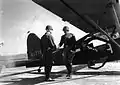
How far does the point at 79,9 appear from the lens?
7059 millimetres

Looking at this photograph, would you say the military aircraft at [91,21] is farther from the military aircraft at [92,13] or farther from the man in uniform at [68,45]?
the man in uniform at [68,45]

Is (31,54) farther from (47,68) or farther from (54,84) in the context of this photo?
(54,84)

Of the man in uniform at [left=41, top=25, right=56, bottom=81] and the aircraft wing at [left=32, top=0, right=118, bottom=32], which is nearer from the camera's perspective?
the man in uniform at [left=41, top=25, right=56, bottom=81]

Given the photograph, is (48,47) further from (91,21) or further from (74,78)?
(91,21)

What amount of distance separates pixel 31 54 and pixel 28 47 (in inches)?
16.1

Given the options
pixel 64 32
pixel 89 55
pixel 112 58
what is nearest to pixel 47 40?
pixel 64 32

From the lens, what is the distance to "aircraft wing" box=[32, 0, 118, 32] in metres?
6.50

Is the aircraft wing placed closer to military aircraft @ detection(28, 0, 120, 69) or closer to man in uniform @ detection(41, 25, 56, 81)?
military aircraft @ detection(28, 0, 120, 69)

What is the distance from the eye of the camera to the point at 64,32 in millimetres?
6754

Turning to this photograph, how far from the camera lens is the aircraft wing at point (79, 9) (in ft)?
21.3

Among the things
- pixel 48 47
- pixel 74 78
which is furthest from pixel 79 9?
pixel 74 78

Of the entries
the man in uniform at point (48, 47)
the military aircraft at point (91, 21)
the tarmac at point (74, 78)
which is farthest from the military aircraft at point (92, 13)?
the man in uniform at point (48, 47)

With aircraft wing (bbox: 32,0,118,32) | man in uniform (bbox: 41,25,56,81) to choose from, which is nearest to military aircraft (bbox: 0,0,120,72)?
aircraft wing (bbox: 32,0,118,32)

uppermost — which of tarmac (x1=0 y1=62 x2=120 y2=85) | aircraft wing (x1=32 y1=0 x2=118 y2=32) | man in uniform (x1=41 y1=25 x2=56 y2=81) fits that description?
aircraft wing (x1=32 y1=0 x2=118 y2=32)
